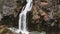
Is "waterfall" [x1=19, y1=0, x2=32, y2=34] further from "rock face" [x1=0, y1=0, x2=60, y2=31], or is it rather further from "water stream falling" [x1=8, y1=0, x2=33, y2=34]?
"rock face" [x1=0, y1=0, x2=60, y2=31]

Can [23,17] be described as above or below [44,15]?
below

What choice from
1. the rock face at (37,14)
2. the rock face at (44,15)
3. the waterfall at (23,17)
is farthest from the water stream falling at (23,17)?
the rock face at (44,15)

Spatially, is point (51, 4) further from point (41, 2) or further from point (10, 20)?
point (10, 20)

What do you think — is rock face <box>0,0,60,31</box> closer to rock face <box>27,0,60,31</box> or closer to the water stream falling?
rock face <box>27,0,60,31</box>

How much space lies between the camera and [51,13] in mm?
14328

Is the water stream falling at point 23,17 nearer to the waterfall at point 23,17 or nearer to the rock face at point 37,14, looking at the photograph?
the waterfall at point 23,17

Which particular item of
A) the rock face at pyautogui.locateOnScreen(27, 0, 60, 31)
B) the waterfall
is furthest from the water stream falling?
the rock face at pyautogui.locateOnScreen(27, 0, 60, 31)

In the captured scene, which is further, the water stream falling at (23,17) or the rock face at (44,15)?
the water stream falling at (23,17)

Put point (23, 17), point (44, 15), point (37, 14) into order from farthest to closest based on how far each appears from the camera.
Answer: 1. point (23, 17)
2. point (37, 14)
3. point (44, 15)

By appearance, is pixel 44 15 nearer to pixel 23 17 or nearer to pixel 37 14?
pixel 37 14

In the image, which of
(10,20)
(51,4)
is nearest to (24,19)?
(10,20)

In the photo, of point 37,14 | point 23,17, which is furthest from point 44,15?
point 23,17

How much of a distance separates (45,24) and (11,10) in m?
2.56

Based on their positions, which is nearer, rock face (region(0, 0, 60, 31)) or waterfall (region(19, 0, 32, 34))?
rock face (region(0, 0, 60, 31))
